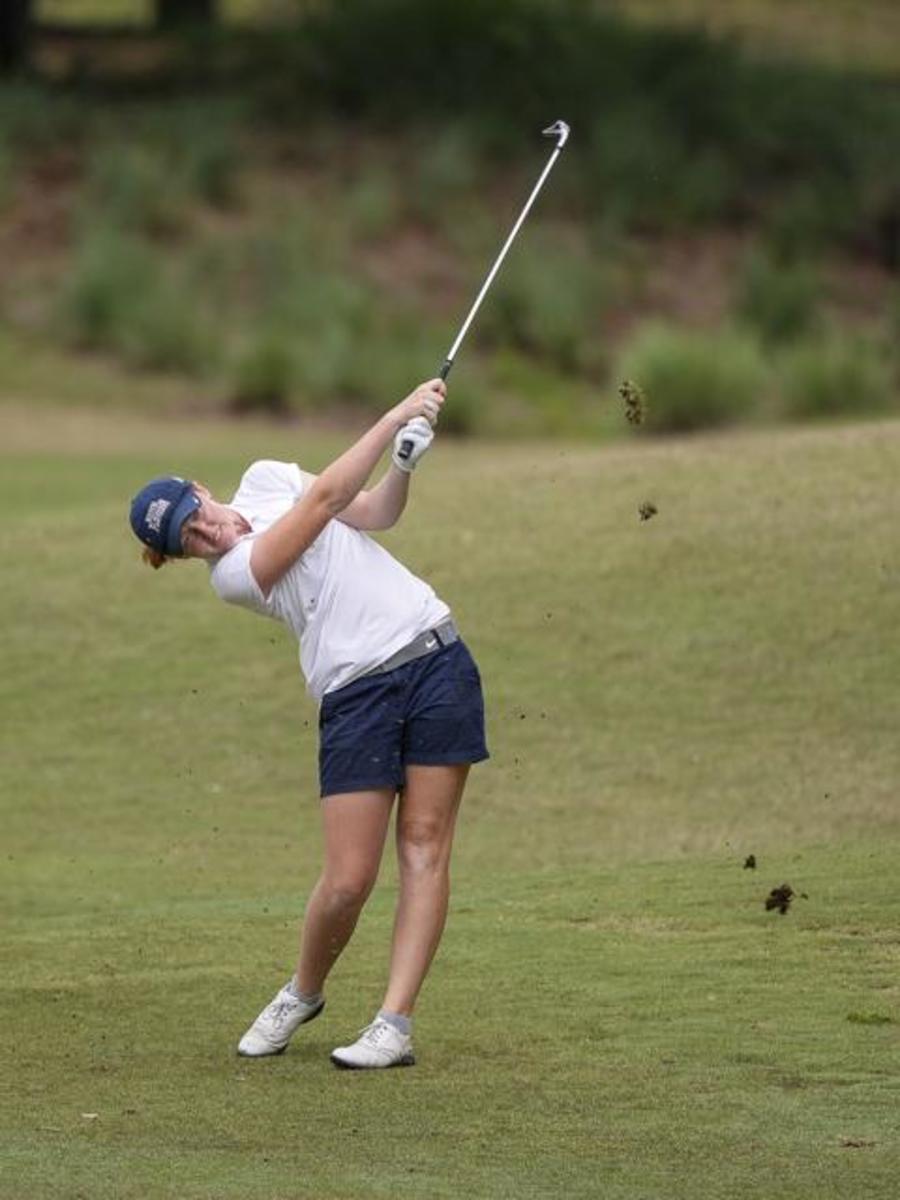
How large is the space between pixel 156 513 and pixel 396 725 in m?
0.80

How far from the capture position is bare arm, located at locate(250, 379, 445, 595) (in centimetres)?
685

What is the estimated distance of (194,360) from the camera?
2856 cm

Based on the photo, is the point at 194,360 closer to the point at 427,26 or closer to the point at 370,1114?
the point at 427,26

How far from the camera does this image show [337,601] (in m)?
7.03

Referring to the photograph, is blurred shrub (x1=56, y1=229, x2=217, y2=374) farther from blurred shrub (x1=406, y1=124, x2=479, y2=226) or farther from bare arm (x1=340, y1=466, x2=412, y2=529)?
bare arm (x1=340, y1=466, x2=412, y2=529)

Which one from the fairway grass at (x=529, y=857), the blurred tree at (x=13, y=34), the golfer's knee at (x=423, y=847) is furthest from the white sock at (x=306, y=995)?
the blurred tree at (x=13, y=34)

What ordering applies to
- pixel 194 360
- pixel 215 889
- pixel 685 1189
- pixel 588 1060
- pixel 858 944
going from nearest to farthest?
pixel 685 1189 < pixel 588 1060 < pixel 858 944 < pixel 215 889 < pixel 194 360

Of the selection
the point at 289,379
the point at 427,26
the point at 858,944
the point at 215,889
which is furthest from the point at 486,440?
the point at 858,944

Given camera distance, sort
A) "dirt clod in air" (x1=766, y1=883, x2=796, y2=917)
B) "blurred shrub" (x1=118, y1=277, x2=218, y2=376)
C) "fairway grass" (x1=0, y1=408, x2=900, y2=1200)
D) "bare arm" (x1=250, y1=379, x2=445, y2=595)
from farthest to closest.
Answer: "blurred shrub" (x1=118, y1=277, x2=218, y2=376) → "dirt clod in air" (x1=766, y1=883, x2=796, y2=917) → "bare arm" (x1=250, y1=379, x2=445, y2=595) → "fairway grass" (x1=0, y1=408, x2=900, y2=1200)

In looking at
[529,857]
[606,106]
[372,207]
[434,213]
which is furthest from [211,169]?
[529,857]

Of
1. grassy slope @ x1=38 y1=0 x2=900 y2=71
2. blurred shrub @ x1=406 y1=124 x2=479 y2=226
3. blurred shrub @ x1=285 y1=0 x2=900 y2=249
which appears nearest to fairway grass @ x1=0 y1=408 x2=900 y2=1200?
blurred shrub @ x1=406 y1=124 x2=479 y2=226

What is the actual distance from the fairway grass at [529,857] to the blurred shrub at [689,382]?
539 cm

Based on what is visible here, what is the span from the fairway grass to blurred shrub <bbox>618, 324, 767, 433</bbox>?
17.7ft

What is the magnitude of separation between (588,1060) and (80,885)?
13.7 feet
